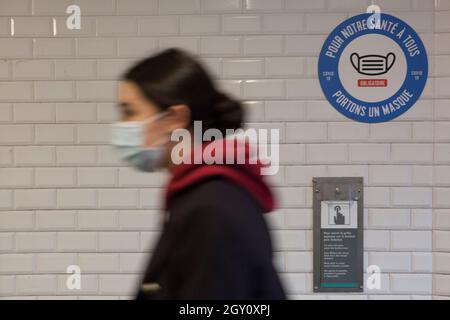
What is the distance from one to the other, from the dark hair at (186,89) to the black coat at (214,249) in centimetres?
26

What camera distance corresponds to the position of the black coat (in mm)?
1194

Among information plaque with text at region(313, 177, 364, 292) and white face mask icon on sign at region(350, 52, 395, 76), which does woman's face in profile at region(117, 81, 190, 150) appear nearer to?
information plaque with text at region(313, 177, 364, 292)

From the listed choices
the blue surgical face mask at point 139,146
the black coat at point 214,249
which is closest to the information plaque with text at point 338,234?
the blue surgical face mask at point 139,146

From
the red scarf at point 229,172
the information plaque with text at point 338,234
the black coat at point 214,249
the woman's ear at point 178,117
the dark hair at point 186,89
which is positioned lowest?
the information plaque with text at point 338,234

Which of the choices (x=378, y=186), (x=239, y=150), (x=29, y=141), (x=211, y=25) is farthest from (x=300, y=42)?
(x=239, y=150)

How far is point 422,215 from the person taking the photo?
3070 millimetres

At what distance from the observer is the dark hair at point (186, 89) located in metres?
1.46

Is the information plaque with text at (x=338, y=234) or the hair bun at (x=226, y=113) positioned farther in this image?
the information plaque with text at (x=338, y=234)

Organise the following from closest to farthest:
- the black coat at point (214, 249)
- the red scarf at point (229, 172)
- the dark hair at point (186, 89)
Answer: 1. the black coat at point (214, 249)
2. the red scarf at point (229, 172)
3. the dark hair at point (186, 89)

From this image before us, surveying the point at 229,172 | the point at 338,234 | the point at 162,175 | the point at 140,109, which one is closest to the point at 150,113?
the point at 140,109

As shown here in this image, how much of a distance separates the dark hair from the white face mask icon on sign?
68.9 inches

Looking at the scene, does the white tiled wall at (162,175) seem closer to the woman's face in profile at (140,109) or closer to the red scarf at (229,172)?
the woman's face in profile at (140,109)

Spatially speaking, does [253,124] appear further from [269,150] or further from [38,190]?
[38,190]

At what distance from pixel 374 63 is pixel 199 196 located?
Result: 2.11 meters
